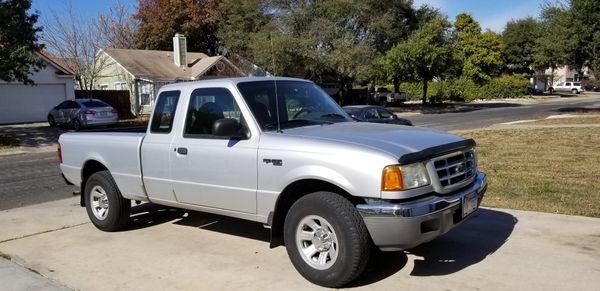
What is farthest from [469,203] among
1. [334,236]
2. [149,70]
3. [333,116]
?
[149,70]

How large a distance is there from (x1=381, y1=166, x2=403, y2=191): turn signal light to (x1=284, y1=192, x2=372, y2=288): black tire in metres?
0.35

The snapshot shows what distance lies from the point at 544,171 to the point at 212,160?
7.16m

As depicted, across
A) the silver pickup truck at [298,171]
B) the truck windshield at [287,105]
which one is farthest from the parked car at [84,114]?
the truck windshield at [287,105]

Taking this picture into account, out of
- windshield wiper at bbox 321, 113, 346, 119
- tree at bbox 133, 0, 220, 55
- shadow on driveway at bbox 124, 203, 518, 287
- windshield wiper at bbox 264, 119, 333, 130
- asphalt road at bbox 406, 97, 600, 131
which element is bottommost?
asphalt road at bbox 406, 97, 600, 131

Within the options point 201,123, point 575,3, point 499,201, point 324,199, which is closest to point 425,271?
point 324,199

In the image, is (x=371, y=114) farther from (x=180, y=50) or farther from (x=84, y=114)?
(x=180, y=50)

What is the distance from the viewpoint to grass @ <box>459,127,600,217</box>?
7379 mm

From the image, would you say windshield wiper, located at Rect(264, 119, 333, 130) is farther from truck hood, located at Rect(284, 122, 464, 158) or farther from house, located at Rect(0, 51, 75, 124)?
house, located at Rect(0, 51, 75, 124)

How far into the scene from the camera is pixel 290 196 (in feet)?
16.1

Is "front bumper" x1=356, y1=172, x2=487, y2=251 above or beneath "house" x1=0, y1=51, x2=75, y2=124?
beneath

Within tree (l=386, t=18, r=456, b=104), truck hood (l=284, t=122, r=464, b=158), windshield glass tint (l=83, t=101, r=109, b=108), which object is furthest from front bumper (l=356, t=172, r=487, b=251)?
tree (l=386, t=18, r=456, b=104)

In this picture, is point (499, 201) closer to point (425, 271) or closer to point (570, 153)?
point (425, 271)

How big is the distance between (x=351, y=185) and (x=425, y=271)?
122 cm

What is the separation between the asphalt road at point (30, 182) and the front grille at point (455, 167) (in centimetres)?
693
